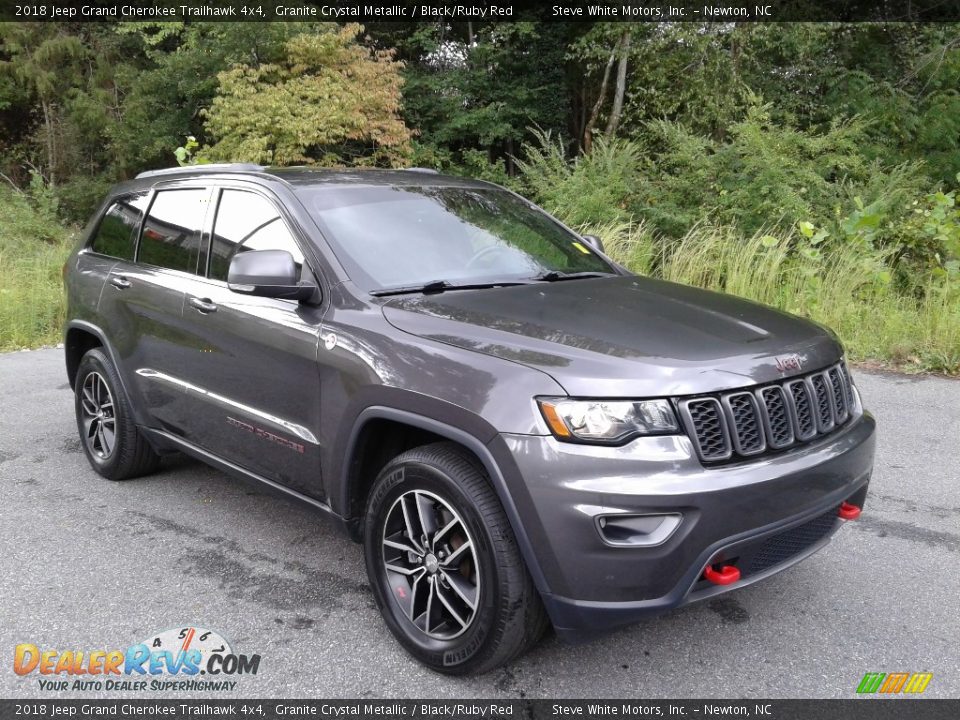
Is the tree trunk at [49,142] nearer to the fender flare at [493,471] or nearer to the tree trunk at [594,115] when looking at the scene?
the tree trunk at [594,115]

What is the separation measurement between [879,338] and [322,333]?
615 cm

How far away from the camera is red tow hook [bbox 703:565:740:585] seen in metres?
2.55

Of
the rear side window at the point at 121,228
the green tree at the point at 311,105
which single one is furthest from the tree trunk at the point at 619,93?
the rear side window at the point at 121,228

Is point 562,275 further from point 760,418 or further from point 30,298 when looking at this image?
point 30,298

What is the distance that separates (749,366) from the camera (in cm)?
269

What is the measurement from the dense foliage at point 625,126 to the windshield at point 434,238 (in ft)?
15.3

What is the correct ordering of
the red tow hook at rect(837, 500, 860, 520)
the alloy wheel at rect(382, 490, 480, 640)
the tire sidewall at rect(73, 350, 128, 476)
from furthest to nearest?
the tire sidewall at rect(73, 350, 128, 476)
the red tow hook at rect(837, 500, 860, 520)
the alloy wheel at rect(382, 490, 480, 640)

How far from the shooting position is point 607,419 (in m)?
2.51

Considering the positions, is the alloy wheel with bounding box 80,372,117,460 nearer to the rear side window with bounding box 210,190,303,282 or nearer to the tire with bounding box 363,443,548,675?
the rear side window with bounding box 210,190,303,282

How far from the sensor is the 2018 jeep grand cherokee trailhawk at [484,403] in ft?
8.12

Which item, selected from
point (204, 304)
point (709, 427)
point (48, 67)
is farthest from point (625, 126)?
point (709, 427)

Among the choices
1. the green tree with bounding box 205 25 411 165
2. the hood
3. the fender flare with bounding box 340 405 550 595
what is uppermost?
the green tree with bounding box 205 25 411 165

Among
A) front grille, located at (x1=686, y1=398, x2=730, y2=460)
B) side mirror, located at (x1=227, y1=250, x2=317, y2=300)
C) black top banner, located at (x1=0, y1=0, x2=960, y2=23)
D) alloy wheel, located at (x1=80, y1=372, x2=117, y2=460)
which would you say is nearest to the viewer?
front grille, located at (x1=686, y1=398, x2=730, y2=460)

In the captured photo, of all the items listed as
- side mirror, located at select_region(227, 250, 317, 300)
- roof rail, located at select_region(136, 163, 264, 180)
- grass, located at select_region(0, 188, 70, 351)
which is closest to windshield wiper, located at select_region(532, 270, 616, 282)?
side mirror, located at select_region(227, 250, 317, 300)
